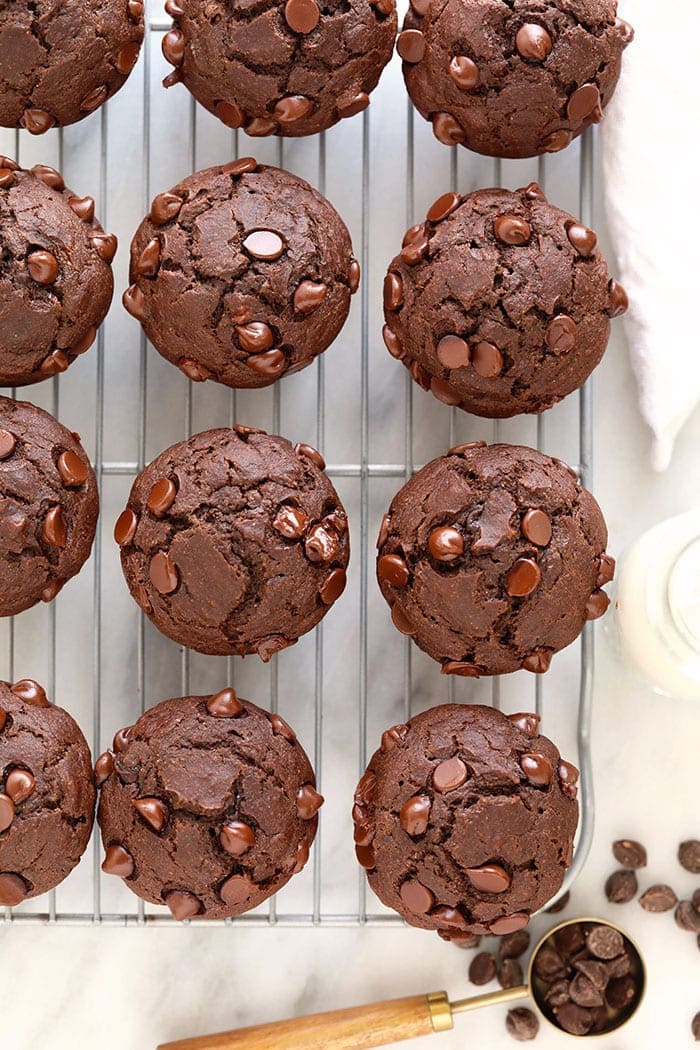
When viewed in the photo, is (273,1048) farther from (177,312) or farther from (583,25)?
(583,25)

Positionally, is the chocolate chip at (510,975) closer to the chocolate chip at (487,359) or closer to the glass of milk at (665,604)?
the glass of milk at (665,604)

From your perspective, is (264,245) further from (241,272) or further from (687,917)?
(687,917)

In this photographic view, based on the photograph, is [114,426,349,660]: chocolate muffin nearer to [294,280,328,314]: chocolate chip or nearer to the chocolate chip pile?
[294,280,328,314]: chocolate chip

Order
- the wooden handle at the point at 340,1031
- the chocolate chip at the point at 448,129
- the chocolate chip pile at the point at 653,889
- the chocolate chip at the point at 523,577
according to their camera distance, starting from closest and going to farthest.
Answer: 1. the chocolate chip at the point at 523,577
2. the chocolate chip at the point at 448,129
3. the wooden handle at the point at 340,1031
4. the chocolate chip pile at the point at 653,889

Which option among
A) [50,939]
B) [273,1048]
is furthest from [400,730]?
[50,939]

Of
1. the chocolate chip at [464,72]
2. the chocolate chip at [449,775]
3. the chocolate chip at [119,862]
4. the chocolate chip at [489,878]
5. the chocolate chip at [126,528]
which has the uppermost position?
the chocolate chip at [464,72]

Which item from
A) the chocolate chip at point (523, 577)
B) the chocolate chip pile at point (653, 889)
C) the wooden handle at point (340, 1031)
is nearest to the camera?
the chocolate chip at point (523, 577)

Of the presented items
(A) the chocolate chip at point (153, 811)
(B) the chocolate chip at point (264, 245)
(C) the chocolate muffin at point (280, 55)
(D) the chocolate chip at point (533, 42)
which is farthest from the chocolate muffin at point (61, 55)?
(A) the chocolate chip at point (153, 811)

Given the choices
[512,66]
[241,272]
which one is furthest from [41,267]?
[512,66]
